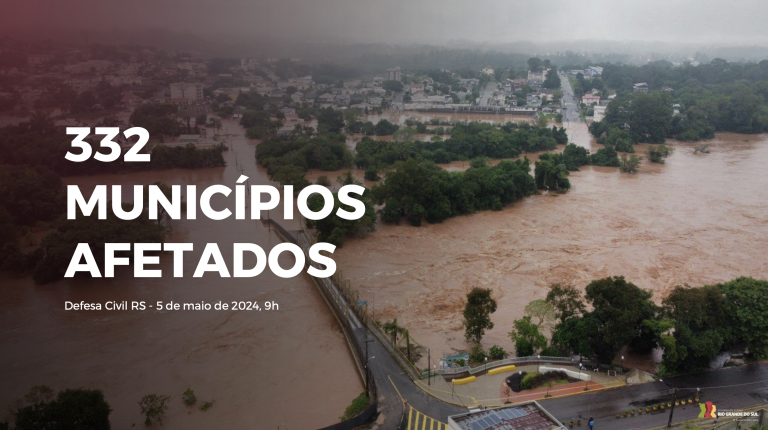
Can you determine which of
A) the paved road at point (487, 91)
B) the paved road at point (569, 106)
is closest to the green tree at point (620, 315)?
the paved road at point (569, 106)

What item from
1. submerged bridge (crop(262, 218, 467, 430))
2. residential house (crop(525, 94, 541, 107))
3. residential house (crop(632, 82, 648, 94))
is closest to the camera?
submerged bridge (crop(262, 218, 467, 430))

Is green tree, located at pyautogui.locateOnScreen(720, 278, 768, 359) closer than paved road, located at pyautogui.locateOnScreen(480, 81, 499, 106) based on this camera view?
Yes

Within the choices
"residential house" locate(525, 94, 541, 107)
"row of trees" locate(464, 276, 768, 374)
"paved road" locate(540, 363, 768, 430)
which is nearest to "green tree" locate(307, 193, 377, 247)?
"row of trees" locate(464, 276, 768, 374)

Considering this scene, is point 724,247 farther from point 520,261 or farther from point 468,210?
point 468,210

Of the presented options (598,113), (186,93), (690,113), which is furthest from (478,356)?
(186,93)

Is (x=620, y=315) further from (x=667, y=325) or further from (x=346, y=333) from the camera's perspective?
(x=346, y=333)

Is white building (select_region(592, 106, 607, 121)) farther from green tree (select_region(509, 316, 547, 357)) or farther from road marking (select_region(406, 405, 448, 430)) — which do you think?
road marking (select_region(406, 405, 448, 430))

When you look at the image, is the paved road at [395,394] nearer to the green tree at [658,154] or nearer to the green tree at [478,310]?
the green tree at [478,310]

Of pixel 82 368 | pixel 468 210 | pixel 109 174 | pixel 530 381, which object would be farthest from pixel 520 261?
pixel 109 174
